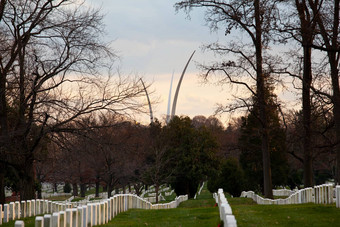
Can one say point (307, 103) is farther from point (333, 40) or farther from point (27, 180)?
point (27, 180)

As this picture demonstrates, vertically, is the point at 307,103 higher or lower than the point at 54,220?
higher

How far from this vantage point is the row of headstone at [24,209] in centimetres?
1717

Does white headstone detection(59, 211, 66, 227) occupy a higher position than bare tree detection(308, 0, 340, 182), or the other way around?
bare tree detection(308, 0, 340, 182)

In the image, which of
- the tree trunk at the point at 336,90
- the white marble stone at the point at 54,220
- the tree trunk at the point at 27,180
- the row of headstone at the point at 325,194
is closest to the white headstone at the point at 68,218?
the white marble stone at the point at 54,220

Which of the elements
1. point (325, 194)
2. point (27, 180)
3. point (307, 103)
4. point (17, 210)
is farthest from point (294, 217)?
point (27, 180)

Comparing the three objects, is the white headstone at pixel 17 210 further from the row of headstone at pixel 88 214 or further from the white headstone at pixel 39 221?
the white headstone at pixel 39 221

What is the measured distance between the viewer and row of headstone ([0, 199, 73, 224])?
1717 centimetres

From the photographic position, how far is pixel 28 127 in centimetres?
2089

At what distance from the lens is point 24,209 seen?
63.4 ft

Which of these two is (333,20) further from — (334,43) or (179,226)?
(179,226)

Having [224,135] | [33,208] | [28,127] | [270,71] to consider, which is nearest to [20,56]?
[28,127]

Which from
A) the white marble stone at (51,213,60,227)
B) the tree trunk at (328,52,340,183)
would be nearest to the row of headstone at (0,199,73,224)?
the white marble stone at (51,213,60,227)

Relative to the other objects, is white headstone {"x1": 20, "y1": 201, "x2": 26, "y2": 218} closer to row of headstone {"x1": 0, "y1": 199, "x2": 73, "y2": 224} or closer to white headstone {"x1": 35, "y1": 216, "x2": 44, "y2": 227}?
row of headstone {"x1": 0, "y1": 199, "x2": 73, "y2": 224}

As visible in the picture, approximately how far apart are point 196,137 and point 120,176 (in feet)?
30.9
